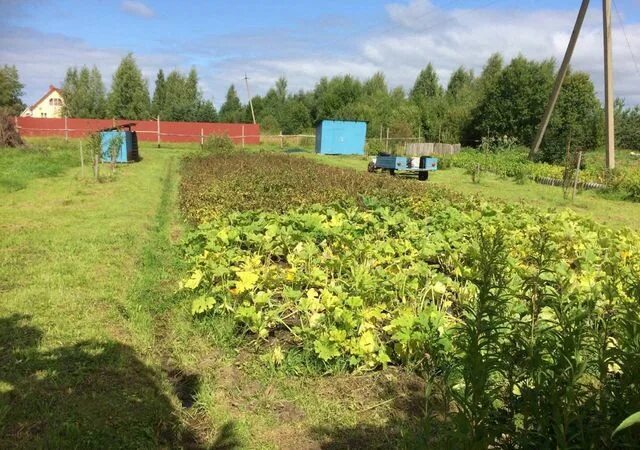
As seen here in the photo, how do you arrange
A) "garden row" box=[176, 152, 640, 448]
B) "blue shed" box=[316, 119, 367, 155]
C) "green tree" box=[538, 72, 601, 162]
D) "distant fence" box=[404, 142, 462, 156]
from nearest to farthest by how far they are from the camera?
"garden row" box=[176, 152, 640, 448] → "green tree" box=[538, 72, 601, 162] → "distant fence" box=[404, 142, 462, 156] → "blue shed" box=[316, 119, 367, 155]

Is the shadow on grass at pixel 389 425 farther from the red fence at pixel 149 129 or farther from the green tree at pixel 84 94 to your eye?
the green tree at pixel 84 94

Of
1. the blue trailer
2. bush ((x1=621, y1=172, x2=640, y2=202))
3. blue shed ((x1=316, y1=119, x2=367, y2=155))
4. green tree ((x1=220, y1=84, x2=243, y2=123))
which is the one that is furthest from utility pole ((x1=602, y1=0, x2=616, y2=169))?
green tree ((x1=220, y1=84, x2=243, y2=123))

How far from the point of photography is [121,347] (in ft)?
13.9

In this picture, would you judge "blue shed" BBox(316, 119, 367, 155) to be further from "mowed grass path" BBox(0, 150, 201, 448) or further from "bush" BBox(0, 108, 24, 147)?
"mowed grass path" BBox(0, 150, 201, 448)

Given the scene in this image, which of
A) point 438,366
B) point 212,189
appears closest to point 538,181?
point 212,189

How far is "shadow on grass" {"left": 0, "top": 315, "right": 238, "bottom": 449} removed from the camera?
305 cm

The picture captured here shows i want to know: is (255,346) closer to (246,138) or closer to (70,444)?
(70,444)

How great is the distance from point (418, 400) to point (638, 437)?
1.81 meters

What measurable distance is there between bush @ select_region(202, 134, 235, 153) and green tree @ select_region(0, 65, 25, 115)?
4554cm

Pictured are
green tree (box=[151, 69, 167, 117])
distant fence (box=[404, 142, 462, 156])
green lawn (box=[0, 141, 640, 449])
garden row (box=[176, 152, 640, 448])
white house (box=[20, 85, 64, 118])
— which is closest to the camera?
garden row (box=[176, 152, 640, 448])

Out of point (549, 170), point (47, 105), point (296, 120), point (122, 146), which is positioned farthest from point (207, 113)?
point (47, 105)

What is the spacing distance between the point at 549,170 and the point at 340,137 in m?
16.8

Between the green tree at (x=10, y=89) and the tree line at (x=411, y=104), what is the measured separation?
0.13 metres

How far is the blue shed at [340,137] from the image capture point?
113 ft
